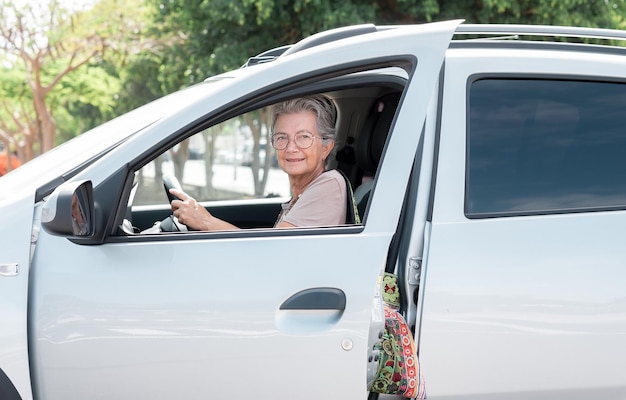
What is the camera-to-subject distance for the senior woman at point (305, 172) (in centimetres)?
272

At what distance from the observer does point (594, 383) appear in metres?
2.43

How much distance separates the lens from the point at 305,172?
2982mm

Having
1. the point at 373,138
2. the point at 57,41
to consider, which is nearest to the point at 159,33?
the point at 57,41

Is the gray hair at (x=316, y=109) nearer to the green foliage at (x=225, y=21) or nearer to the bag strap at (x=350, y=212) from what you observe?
the bag strap at (x=350, y=212)

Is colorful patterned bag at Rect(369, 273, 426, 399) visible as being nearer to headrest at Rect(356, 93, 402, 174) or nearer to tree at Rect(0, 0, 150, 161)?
headrest at Rect(356, 93, 402, 174)

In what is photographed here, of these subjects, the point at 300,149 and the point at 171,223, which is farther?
the point at 171,223

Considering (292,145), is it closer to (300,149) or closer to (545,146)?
(300,149)

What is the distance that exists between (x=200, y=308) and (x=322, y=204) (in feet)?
2.07

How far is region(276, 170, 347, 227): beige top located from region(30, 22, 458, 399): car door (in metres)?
0.29

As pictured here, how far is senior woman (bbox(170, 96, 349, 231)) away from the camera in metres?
2.72

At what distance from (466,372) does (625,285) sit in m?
0.57

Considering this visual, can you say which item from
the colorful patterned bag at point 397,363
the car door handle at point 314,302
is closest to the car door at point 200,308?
the car door handle at point 314,302

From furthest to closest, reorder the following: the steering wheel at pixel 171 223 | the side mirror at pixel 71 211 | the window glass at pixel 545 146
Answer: the steering wheel at pixel 171 223
the window glass at pixel 545 146
the side mirror at pixel 71 211


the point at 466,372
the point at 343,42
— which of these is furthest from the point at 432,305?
the point at 343,42
